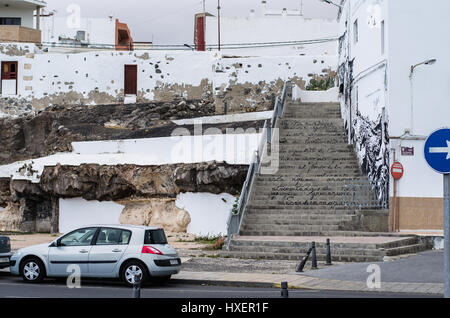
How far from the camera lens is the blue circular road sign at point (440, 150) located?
9555mm

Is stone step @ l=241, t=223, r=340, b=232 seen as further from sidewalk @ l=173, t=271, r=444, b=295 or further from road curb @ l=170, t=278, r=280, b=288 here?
road curb @ l=170, t=278, r=280, b=288

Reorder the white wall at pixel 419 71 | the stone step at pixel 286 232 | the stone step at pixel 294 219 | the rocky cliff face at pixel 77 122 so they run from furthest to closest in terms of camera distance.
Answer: the rocky cliff face at pixel 77 122, the stone step at pixel 294 219, the white wall at pixel 419 71, the stone step at pixel 286 232

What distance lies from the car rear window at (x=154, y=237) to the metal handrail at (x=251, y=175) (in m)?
5.44

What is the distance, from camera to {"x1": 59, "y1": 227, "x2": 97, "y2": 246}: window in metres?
15.8

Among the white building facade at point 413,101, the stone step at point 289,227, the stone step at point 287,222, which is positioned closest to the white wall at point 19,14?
the stone step at point 287,222

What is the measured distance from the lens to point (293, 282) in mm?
15797

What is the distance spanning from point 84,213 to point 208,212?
5.80 m

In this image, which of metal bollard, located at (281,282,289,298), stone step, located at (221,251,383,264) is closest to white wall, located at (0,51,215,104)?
stone step, located at (221,251,383,264)

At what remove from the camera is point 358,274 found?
16656 mm

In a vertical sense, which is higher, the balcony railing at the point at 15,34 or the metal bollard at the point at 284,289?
the balcony railing at the point at 15,34

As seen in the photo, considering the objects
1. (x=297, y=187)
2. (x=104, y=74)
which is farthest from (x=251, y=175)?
(x=104, y=74)

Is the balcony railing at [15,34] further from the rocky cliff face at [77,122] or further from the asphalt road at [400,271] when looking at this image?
the asphalt road at [400,271]

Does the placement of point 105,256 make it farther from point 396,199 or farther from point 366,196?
point 366,196

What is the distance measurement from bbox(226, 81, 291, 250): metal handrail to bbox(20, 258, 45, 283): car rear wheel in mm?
6971
